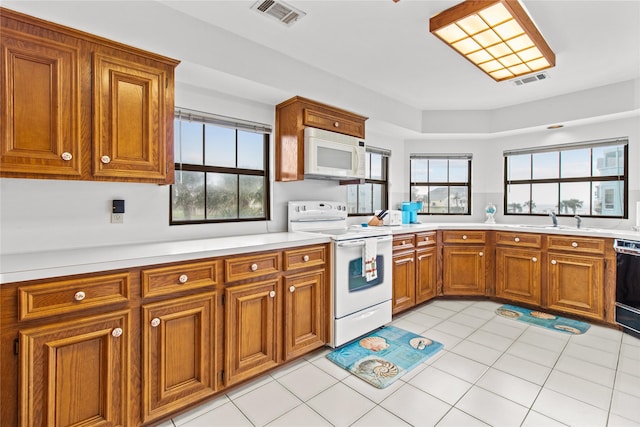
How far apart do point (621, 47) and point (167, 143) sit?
12.2 feet

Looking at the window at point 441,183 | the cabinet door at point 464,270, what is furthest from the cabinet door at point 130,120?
the window at point 441,183

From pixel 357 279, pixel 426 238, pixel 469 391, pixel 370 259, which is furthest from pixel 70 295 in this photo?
pixel 426 238

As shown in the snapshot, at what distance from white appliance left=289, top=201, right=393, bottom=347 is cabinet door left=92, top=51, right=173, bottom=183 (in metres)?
1.37

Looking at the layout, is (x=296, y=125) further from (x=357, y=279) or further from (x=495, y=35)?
(x=495, y=35)

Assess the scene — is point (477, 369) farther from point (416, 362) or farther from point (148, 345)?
point (148, 345)

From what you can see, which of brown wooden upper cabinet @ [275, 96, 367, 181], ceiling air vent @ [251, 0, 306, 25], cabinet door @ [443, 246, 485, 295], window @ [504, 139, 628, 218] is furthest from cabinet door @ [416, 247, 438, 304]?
ceiling air vent @ [251, 0, 306, 25]

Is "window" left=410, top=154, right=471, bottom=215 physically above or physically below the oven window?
above

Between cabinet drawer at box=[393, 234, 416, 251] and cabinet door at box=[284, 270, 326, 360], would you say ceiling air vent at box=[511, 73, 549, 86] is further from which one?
cabinet door at box=[284, 270, 326, 360]

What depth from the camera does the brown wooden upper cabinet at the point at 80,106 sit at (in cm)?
152

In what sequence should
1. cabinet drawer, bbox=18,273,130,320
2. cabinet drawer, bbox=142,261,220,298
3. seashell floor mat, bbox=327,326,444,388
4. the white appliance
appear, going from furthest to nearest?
the white appliance
seashell floor mat, bbox=327,326,444,388
cabinet drawer, bbox=142,261,220,298
cabinet drawer, bbox=18,273,130,320

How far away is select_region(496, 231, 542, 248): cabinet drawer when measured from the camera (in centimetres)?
354

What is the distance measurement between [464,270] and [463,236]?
1.42 feet

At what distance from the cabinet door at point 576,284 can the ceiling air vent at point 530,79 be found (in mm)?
1888

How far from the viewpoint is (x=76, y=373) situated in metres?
1.47
